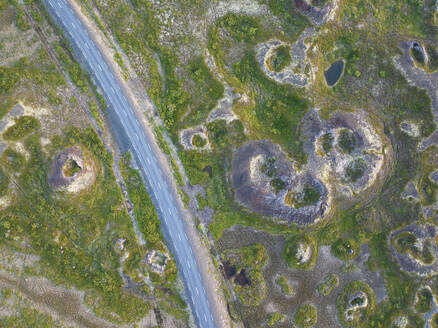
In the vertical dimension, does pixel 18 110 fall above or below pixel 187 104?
above

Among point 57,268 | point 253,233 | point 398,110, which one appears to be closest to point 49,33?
point 57,268

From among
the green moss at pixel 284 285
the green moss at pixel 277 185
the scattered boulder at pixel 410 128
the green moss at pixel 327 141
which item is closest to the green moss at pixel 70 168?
the green moss at pixel 277 185

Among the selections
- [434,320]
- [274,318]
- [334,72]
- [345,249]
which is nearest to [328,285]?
[345,249]

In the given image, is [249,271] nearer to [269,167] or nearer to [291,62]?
[269,167]

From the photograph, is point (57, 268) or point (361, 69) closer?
point (57, 268)

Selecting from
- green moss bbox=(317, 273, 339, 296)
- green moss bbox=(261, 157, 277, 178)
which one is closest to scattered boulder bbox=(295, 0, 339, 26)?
green moss bbox=(261, 157, 277, 178)

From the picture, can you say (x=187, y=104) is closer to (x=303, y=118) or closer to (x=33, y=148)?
(x=303, y=118)
